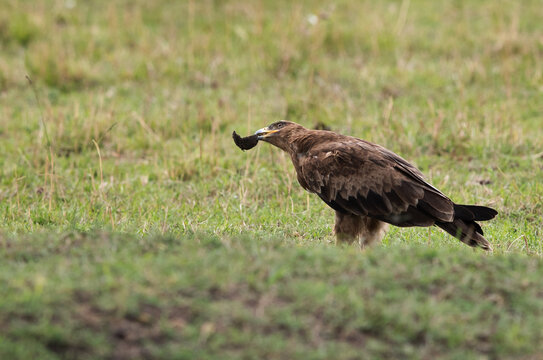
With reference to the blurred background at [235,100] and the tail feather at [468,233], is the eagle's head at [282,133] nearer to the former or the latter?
the blurred background at [235,100]

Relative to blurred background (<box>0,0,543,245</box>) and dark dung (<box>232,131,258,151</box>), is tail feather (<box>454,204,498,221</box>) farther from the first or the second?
dark dung (<box>232,131,258,151</box>)

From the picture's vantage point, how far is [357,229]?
5.90 m

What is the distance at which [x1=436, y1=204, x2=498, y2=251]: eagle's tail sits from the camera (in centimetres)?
552

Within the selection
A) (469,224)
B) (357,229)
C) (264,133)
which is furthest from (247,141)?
(469,224)

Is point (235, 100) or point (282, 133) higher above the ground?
point (282, 133)

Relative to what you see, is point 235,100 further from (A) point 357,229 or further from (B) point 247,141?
(A) point 357,229

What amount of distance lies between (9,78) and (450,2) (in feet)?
23.5

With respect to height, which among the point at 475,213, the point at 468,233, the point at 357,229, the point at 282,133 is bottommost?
the point at 357,229

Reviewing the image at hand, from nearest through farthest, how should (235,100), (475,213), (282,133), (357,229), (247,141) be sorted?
(475,213) < (357,229) < (282,133) < (247,141) < (235,100)

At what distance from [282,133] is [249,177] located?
1.51 m

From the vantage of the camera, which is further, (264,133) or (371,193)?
(264,133)

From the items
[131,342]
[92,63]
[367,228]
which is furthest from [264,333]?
[92,63]

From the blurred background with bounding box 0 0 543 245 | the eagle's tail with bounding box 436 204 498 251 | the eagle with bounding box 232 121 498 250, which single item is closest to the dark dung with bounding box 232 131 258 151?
the eagle with bounding box 232 121 498 250

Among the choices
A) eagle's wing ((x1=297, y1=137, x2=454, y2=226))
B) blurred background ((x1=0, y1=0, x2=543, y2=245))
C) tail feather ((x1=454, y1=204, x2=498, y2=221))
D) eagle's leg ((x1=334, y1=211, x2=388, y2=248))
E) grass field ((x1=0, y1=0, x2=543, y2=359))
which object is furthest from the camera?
blurred background ((x1=0, y1=0, x2=543, y2=245))
